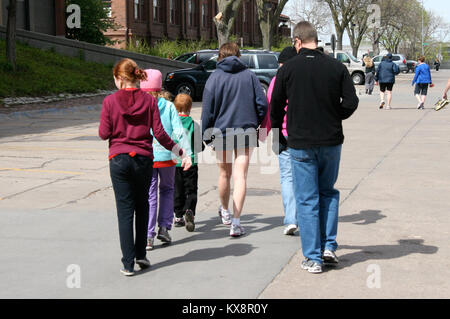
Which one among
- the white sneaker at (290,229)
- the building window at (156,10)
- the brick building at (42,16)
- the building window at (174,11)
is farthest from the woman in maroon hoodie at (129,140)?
the building window at (174,11)

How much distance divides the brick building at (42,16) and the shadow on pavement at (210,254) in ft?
103

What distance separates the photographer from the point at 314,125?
551 centimetres

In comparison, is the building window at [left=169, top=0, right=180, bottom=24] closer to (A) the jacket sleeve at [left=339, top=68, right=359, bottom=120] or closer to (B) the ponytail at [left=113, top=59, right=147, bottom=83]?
(B) the ponytail at [left=113, top=59, right=147, bottom=83]

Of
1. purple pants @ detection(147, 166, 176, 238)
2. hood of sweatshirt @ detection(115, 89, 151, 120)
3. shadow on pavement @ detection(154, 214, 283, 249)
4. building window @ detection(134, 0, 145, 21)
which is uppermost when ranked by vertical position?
building window @ detection(134, 0, 145, 21)

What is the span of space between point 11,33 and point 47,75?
237cm

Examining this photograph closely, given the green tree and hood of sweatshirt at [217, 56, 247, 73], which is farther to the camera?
the green tree

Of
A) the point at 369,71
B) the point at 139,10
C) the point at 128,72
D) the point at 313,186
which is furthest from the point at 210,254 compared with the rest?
the point at 139,10

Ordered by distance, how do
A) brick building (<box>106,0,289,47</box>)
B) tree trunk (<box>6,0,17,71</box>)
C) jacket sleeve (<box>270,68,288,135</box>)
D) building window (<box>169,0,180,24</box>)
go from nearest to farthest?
jacket sleeve (<box>270,68,288,135</box>)
tree trunk (<box>6,0,17,71</box>)
brick building (<box>106,0,289,47</box>)
building window (<box>169,0,180,24</box>)

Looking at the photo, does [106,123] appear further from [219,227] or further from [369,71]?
[369,71]

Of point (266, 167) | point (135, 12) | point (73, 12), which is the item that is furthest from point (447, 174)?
point (135, 12)

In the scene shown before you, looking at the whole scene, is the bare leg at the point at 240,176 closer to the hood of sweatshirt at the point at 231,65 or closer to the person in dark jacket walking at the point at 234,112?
the person in dark jacket walking at the point at 234,112

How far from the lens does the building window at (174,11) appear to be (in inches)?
2005

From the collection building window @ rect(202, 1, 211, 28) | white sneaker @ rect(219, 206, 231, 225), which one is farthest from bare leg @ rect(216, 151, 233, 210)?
building window @ rect(202, 1, 211, 28)

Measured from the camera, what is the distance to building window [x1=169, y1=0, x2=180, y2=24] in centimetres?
5094
